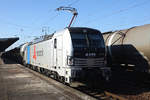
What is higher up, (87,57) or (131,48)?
(131,48)

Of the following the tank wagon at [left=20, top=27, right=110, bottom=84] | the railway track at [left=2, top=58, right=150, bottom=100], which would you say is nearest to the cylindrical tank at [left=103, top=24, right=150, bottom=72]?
the railway track at [left=2, top=58, right=150, bottom=100]

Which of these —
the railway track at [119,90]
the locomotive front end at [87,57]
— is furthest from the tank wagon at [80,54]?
the railway track at [119,90]

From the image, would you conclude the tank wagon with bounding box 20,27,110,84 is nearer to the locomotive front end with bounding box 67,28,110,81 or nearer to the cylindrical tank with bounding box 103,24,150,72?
the locomotive front end with bounding box 67,28,110,81

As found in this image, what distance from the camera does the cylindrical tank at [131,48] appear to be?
997cm

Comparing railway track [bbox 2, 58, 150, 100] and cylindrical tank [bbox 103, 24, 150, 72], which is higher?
cylindrical tank [bbox 103, 24, 150, 72]

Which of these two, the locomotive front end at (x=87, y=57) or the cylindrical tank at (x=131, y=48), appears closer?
the locomotive front end at (x=87, y=57)

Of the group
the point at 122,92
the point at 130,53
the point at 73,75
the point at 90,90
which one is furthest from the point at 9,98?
Answer: the point at 130,53

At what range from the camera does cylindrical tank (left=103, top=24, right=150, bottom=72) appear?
32.7 ft

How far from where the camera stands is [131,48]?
1084cm

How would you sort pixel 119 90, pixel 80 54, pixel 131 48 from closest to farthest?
pixel 80 54
pixel 119 90
pixel 131 48

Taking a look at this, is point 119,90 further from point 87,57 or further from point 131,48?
point 131,48

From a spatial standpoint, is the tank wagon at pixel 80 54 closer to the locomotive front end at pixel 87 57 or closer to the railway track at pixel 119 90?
the locomotive front end at pixel 87 57

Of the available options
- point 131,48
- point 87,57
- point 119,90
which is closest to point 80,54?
point 87,57

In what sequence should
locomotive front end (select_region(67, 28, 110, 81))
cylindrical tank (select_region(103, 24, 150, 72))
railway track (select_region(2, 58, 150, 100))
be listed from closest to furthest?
1. railway track (select_region(2, 58, 150, 100))
2. locomotive front end (select_region(67, 28, 110, 81))
3. cylindrical tank (select_region(103, 24, 150, 72))
